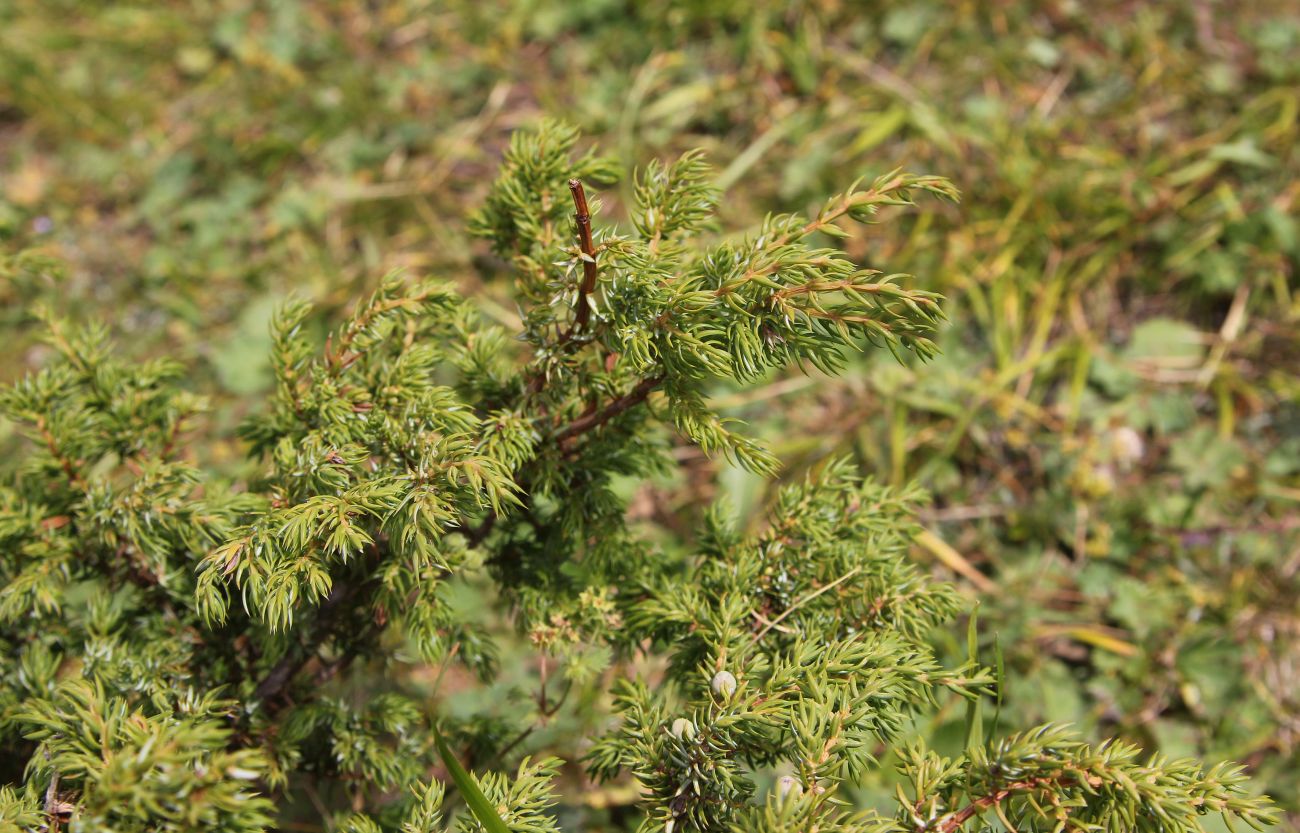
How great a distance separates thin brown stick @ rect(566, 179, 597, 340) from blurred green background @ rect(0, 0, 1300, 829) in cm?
130

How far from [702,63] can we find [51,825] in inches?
124

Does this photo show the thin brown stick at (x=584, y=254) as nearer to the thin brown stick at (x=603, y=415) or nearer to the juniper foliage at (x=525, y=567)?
the juniper foliage at (x=525, y=567)

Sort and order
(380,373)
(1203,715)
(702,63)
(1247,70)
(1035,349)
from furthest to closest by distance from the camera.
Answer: (702,63)
(1247,70)
(1035,349)
(1203,715)
(380,373)

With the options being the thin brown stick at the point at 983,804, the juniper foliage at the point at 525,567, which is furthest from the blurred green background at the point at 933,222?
the thin brown stick at the point at 983,804

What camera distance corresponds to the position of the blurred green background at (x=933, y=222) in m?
2.58

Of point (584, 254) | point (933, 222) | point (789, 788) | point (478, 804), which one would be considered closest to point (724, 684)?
point (789, 788)

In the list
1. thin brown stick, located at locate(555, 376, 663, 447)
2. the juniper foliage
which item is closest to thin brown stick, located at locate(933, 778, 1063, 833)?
the juniper foliage

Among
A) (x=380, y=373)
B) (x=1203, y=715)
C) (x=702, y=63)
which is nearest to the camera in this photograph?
(x=380, y=373)

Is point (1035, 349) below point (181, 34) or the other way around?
below

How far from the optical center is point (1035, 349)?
2.93 meters

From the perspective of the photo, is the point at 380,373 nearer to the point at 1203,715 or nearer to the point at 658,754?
the point at 658,754

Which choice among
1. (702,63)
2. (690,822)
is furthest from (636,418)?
(702,63)

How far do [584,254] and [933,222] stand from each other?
7.23 feet

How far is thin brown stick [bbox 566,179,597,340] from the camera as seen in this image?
1.23m
